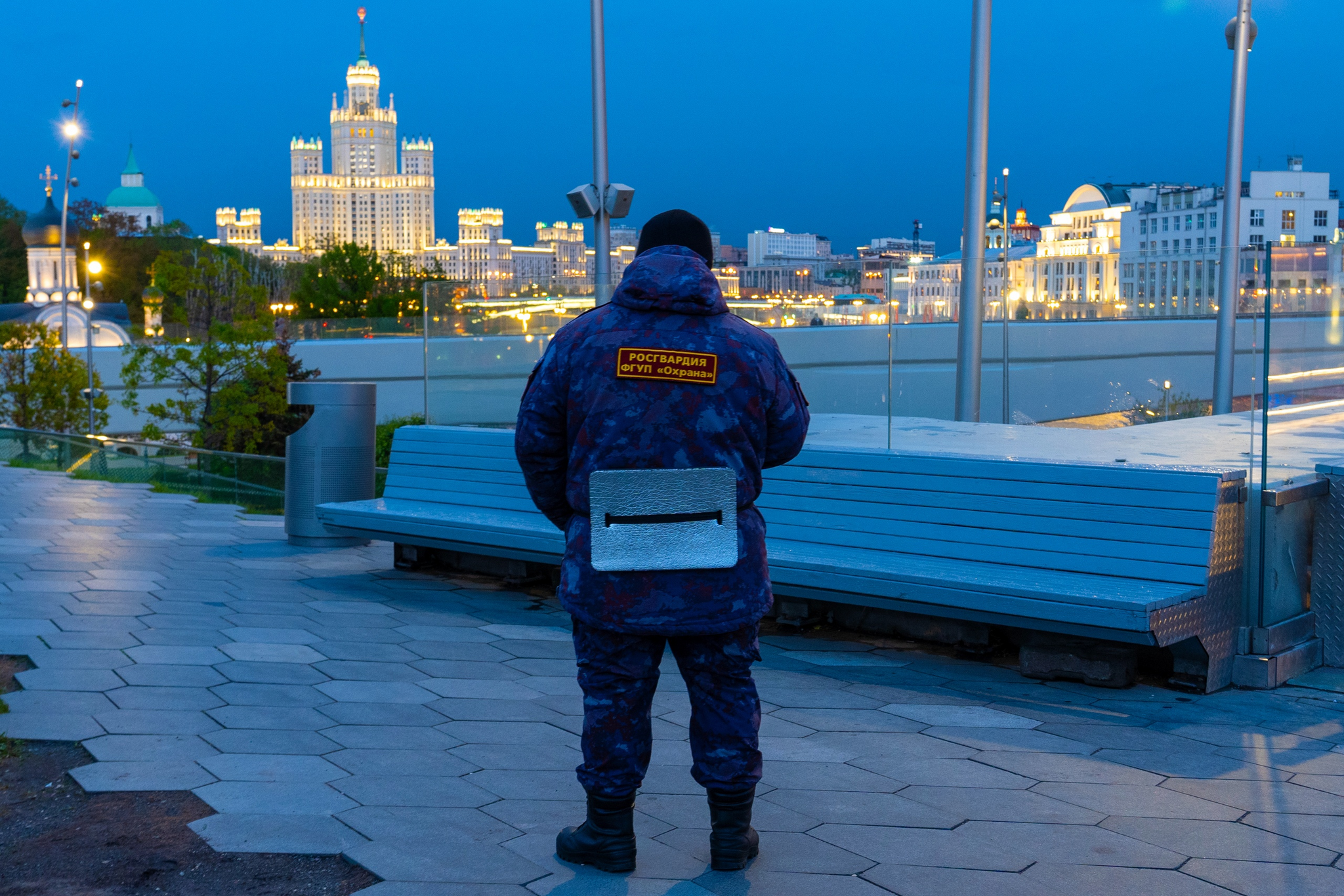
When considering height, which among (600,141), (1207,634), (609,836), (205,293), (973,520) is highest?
(600,141)

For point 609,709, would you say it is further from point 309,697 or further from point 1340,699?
point 1340,699

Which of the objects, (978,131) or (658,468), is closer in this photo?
(658,468)

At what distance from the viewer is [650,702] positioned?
3.47m

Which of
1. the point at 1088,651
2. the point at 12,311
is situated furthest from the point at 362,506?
the point at 12,311

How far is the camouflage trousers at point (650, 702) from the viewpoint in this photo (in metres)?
3.46

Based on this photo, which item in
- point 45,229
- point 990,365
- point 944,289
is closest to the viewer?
point 944,289

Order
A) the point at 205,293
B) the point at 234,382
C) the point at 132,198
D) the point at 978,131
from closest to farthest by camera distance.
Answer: the point at 978,131 < the point at 234,382 < the point at 205,293 < the point at 132,198

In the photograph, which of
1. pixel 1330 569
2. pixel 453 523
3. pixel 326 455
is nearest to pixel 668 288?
pixel 1330 569

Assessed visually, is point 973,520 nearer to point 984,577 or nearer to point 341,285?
point 984,577

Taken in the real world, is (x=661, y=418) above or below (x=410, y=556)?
above

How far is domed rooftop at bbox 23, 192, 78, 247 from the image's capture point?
87.1 metres

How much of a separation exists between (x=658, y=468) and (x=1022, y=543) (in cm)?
290

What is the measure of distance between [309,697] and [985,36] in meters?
10.0

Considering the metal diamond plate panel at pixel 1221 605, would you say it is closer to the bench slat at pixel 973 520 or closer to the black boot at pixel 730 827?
the bench slat at pixel 973 520
